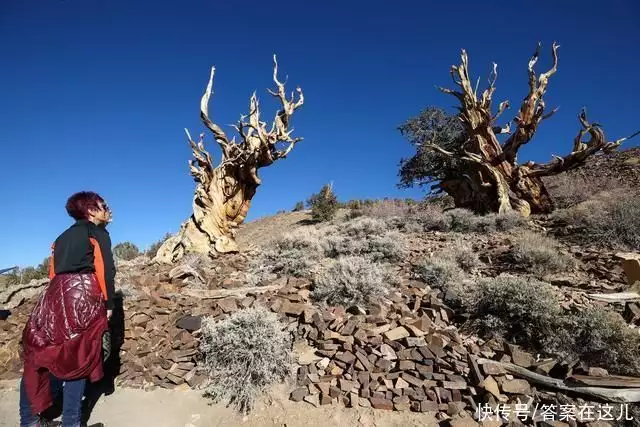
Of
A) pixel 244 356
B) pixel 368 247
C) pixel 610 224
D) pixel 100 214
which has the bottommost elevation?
pixel 244 356

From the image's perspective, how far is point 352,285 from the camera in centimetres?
576

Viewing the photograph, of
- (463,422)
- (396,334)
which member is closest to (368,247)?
(396,334)

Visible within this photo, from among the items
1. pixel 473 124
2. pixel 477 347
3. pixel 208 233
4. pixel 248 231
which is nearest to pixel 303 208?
pixel 248 231

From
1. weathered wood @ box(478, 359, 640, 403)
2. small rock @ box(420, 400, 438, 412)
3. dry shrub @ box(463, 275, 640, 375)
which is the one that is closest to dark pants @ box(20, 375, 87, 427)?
small rock @ box(420, 400, 438, 412)

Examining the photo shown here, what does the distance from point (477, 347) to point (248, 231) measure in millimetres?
15243

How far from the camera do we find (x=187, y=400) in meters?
4.24

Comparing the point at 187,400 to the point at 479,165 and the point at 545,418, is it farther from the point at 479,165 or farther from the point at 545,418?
the point at 479,165

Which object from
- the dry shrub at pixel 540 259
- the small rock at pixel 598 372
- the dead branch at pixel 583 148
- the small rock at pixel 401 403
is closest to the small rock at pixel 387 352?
the small rock at pixel 401 403

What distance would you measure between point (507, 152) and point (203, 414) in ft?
41.5

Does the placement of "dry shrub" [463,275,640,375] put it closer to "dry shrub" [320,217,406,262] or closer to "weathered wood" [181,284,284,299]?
"dry shrub" [320,217,406,262]

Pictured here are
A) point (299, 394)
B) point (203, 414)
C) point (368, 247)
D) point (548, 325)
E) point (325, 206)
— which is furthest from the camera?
point (325, 206)

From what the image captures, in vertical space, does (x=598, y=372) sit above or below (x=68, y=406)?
above

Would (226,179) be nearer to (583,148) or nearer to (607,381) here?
(607,381)

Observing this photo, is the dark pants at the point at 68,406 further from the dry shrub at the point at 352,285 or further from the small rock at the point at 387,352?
the dry shrub at the point at 352,285
